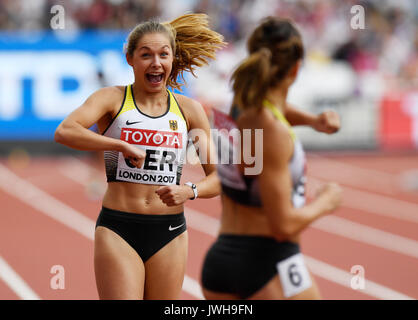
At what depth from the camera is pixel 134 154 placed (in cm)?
362

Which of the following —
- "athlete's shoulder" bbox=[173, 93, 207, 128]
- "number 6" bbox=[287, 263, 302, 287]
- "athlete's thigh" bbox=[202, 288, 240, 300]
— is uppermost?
"athlete's shoulder" bbox=[173, 93, 207, 128]

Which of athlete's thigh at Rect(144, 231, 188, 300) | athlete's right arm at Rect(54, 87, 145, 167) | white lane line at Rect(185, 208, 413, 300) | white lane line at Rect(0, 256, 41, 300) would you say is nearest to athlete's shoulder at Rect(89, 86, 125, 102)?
athlete's right arm at Rect(54, 87, 145, 167)

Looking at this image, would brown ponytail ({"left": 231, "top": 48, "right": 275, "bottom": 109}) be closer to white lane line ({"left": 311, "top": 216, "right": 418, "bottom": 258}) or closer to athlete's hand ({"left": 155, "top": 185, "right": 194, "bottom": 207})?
athlete's hand ({"left": 155, "top": 185, "right": 194, "bottom": 207})

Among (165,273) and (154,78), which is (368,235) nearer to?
(165,273)

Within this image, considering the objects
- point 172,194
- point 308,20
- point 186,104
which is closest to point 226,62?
point 308,20

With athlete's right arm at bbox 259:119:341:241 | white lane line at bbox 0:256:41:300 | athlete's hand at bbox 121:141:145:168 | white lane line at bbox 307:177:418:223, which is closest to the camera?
athlete's right arm at bbox 259:119:341:241

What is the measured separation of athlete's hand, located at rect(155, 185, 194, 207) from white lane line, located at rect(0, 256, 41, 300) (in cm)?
333

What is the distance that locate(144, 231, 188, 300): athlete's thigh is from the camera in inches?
154

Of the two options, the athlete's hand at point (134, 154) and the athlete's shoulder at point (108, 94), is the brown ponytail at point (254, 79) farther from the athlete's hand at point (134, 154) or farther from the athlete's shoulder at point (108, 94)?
the athlete's shoulder at point (108, 94)

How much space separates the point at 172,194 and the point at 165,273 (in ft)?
1.56

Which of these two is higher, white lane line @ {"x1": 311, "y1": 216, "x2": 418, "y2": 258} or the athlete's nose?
the athlete's nose

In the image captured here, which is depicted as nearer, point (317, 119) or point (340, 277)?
point (317, 119)

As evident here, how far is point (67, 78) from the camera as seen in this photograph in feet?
45.4
